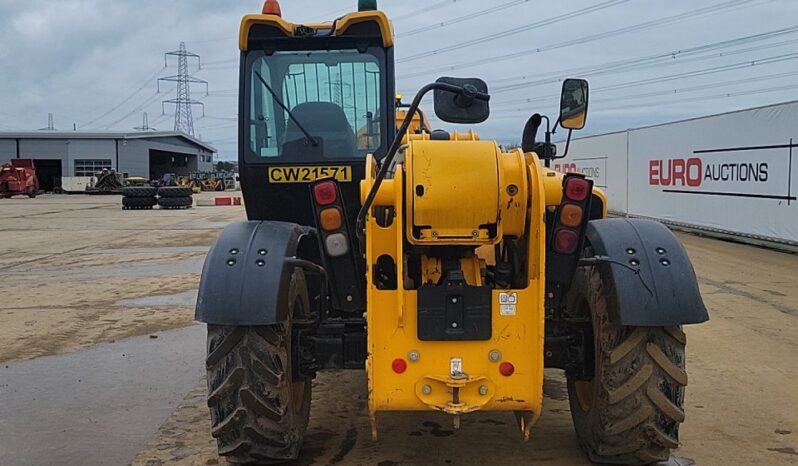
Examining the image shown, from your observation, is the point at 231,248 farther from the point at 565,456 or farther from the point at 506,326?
the point at 565,456

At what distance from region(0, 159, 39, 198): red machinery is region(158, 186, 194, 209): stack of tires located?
16957mm

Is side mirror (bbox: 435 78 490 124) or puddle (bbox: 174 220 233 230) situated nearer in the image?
side mirror (bbox: 435 78 490 124)

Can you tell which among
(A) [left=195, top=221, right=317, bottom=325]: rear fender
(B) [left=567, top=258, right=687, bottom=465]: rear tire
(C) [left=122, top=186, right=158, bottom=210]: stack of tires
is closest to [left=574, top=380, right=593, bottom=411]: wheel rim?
(B) [left=567, top=258, right=687, bottom=465]: rear tire

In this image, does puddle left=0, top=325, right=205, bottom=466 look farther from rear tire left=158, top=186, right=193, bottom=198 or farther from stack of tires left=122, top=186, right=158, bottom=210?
rear tire left=158, top=186, right=193, bottom=198

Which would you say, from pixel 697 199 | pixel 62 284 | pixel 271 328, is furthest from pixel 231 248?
pixel 697 199

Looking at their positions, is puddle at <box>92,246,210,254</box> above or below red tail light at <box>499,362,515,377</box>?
below

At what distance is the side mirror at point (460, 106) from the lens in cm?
330

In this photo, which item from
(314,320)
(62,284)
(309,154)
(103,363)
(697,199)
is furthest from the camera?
(697,199)

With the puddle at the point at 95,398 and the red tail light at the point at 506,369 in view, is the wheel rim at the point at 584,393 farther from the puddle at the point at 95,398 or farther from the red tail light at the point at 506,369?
the puddle at the point at 95,398

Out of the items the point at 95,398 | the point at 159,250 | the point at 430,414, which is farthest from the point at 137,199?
the point at 430,414

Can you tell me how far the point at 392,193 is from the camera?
Answer: 140 inches

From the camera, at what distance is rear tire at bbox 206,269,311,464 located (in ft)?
12.4

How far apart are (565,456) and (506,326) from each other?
1200 mm

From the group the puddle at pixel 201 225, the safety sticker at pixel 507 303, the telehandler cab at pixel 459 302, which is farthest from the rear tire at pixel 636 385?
the puddle at pixel 201 225
